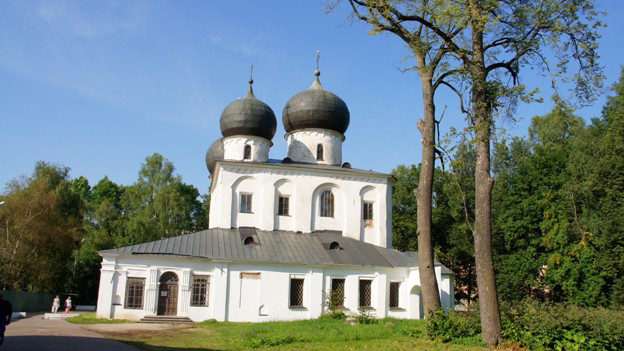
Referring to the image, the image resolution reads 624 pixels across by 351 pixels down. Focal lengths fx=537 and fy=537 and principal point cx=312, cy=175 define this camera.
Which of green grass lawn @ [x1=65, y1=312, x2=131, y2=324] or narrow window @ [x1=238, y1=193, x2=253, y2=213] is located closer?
green grass lawn @ [x1=65, y1=312, x2=131, y2=324]

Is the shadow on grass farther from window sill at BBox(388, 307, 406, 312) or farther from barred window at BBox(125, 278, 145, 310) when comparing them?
window sill at BBox(388, 307, 406, 312)

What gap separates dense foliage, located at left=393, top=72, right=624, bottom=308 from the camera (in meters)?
22.3

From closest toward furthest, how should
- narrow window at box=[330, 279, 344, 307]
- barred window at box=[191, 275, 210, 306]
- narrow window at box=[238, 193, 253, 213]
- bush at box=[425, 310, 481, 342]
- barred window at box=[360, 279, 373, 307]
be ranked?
1. bush at box=[425, 310, 481, 342]
2. barred window at box=[191, 275, 210, 306]
3. narrow window at box=[330, 279, 344, 307]
4. barred window at box=[360, 279, 373, 307]
5. narrow window at box=[238, 193, 253, 213]

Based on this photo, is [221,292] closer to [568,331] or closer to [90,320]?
[90,320]

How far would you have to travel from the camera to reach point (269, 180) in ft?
86.5

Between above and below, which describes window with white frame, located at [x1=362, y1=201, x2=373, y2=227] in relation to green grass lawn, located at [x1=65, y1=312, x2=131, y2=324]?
above

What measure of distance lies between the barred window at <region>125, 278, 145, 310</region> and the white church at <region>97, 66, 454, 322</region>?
38 mm

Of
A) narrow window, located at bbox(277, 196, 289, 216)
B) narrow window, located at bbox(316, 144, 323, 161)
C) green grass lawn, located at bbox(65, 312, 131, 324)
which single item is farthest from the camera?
narrow window, located at bbox(316, 144, 323, 161)

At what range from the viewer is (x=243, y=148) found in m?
27.8

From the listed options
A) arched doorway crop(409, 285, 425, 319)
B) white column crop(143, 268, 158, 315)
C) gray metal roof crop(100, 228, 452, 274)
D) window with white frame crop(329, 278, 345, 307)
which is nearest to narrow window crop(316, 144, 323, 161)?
gray metal roof crop(100, 228, 452, 274)

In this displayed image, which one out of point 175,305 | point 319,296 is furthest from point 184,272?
point 319,296

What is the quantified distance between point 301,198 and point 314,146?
3.66m

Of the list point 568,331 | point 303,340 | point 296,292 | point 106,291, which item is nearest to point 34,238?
point 106,291

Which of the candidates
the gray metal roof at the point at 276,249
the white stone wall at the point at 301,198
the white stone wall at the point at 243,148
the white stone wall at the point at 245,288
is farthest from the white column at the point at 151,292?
the white stone wall at the point at 243,148
